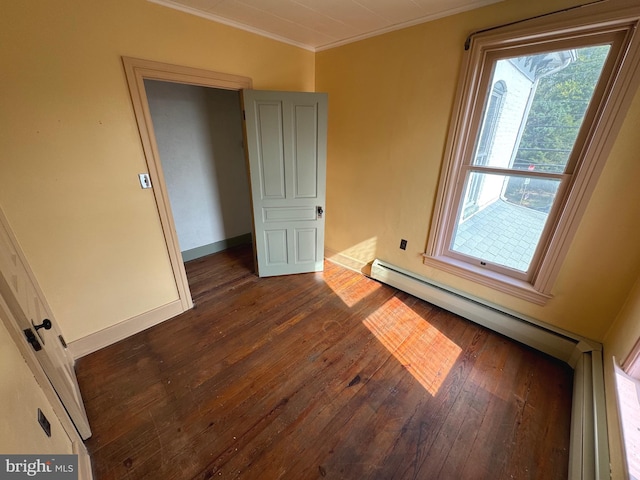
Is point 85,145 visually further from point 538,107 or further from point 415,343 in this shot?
point 538,107

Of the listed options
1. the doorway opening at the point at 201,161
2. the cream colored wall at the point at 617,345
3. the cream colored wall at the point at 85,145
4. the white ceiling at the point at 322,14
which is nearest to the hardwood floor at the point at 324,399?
the cream colored wall at the point at 617,345

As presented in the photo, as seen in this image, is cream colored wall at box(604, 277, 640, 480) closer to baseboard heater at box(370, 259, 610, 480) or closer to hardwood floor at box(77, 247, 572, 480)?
baseboard heater at box(370, 259, 610, 480)

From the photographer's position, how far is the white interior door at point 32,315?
1034 mm

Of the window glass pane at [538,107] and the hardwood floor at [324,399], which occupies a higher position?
the window glass pane at [538,107]

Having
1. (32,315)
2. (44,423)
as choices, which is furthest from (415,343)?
(32,315)

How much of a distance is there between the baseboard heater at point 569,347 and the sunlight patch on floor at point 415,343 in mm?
314

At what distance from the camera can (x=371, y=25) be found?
218 centimetres

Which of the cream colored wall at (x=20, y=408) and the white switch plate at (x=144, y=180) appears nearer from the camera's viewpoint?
the cream colored wall at (x=20, y=408)

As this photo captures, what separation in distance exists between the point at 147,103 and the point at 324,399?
2348mm

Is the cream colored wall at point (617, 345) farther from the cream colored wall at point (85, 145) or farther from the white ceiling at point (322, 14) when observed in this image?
the cream colored wall at point (85, 145)

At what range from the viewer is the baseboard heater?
1223mm

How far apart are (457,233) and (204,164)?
3049 mm

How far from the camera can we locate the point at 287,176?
266 centimetres

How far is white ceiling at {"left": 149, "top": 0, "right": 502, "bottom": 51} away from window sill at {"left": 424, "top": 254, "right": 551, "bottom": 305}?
191 cm
